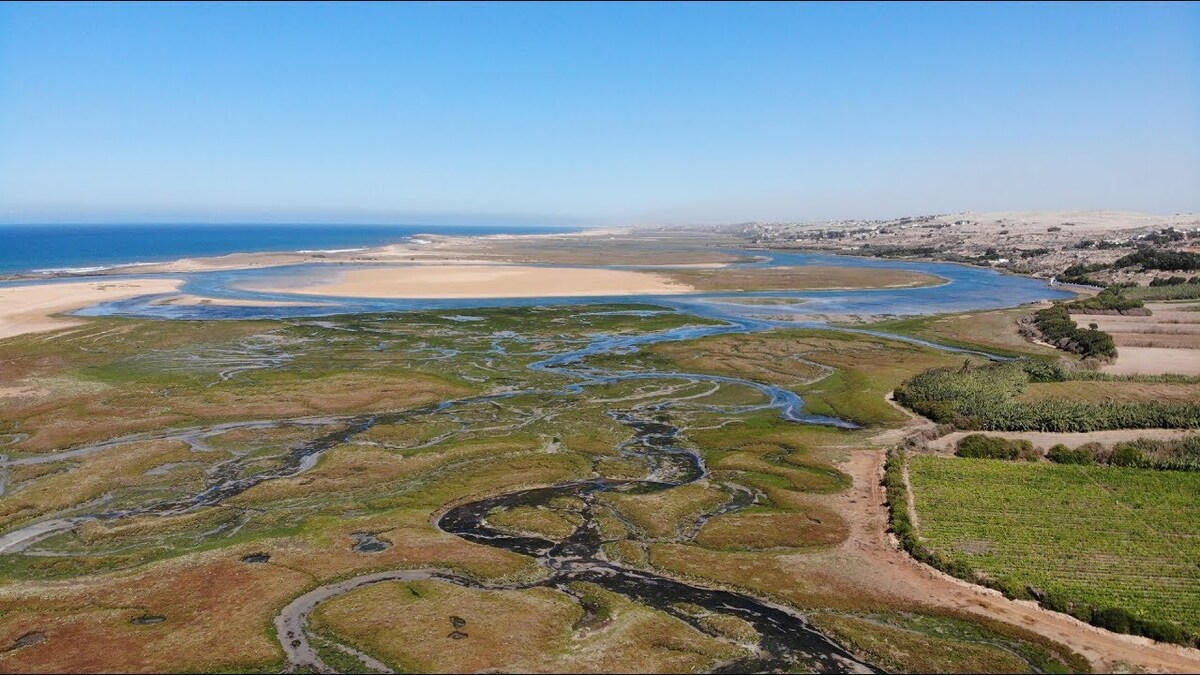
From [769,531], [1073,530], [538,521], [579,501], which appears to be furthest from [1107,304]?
[538,521]

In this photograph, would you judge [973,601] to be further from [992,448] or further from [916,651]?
[992,448]

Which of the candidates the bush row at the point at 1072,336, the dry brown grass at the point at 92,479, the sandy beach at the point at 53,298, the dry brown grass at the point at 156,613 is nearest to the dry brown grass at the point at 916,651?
the dry brown grass at the point at 156,613

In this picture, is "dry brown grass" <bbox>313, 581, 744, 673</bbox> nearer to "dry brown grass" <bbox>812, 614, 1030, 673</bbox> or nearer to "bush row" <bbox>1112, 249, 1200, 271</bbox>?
"dry brown grass" <bbox>812, 614, 1030, 673</bbox>

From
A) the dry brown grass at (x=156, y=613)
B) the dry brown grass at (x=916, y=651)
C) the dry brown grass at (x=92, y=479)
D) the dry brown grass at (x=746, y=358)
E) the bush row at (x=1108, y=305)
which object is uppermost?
the bush row at (x=1108, y=305)

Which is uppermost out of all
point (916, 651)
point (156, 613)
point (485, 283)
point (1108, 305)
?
point (485, 283)

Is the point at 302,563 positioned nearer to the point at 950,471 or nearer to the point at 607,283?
the point at 950,471

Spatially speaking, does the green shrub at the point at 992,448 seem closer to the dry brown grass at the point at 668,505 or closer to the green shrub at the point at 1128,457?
the green shrub at the point at 1128,457

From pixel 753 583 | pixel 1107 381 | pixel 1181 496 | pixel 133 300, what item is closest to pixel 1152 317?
pixel 1107 381
